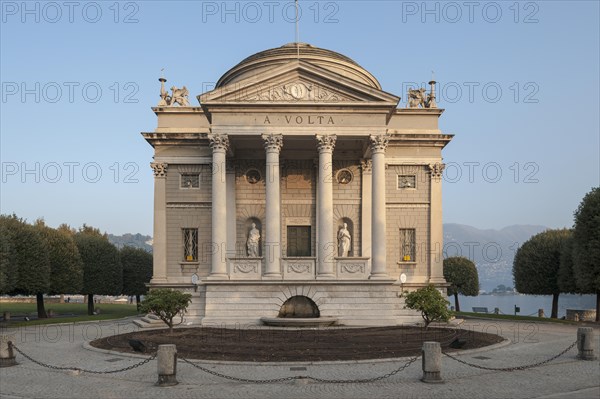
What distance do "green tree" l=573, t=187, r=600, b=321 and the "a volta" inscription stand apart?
19370 millimetres

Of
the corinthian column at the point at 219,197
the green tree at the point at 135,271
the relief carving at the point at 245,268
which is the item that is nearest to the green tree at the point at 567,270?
the relief carving at the point at 245,268

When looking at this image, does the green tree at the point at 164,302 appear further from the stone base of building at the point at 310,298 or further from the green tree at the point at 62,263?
the green tree at the point at 62,263

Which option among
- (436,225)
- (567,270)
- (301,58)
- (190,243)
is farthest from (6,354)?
(567,270)

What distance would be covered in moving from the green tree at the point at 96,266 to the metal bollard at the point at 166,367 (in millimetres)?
39443

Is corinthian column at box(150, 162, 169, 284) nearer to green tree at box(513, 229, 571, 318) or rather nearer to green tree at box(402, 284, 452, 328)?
green tree at box(402, 284, 452, 328)

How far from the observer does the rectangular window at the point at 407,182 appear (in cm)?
3891

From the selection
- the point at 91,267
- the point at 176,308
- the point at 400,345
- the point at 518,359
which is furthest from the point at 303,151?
the point at 91,267

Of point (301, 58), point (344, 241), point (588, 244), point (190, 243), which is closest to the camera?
point (344, 241)

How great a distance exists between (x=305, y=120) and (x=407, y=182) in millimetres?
9855

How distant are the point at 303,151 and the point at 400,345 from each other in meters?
18.4

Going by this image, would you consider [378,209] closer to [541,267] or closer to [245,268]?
[245,268]

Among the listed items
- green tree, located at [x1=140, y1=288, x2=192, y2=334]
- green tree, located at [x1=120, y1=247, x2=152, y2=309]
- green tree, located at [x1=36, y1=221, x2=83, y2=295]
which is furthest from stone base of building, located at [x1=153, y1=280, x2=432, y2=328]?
green tree, located at [x1=120, y1=247, x2=152, y2=309]

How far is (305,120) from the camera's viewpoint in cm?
3334

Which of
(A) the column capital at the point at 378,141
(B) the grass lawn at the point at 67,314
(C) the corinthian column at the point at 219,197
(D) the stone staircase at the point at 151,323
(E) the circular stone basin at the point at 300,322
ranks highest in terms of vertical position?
(A) the column capital at the point at 378,141
